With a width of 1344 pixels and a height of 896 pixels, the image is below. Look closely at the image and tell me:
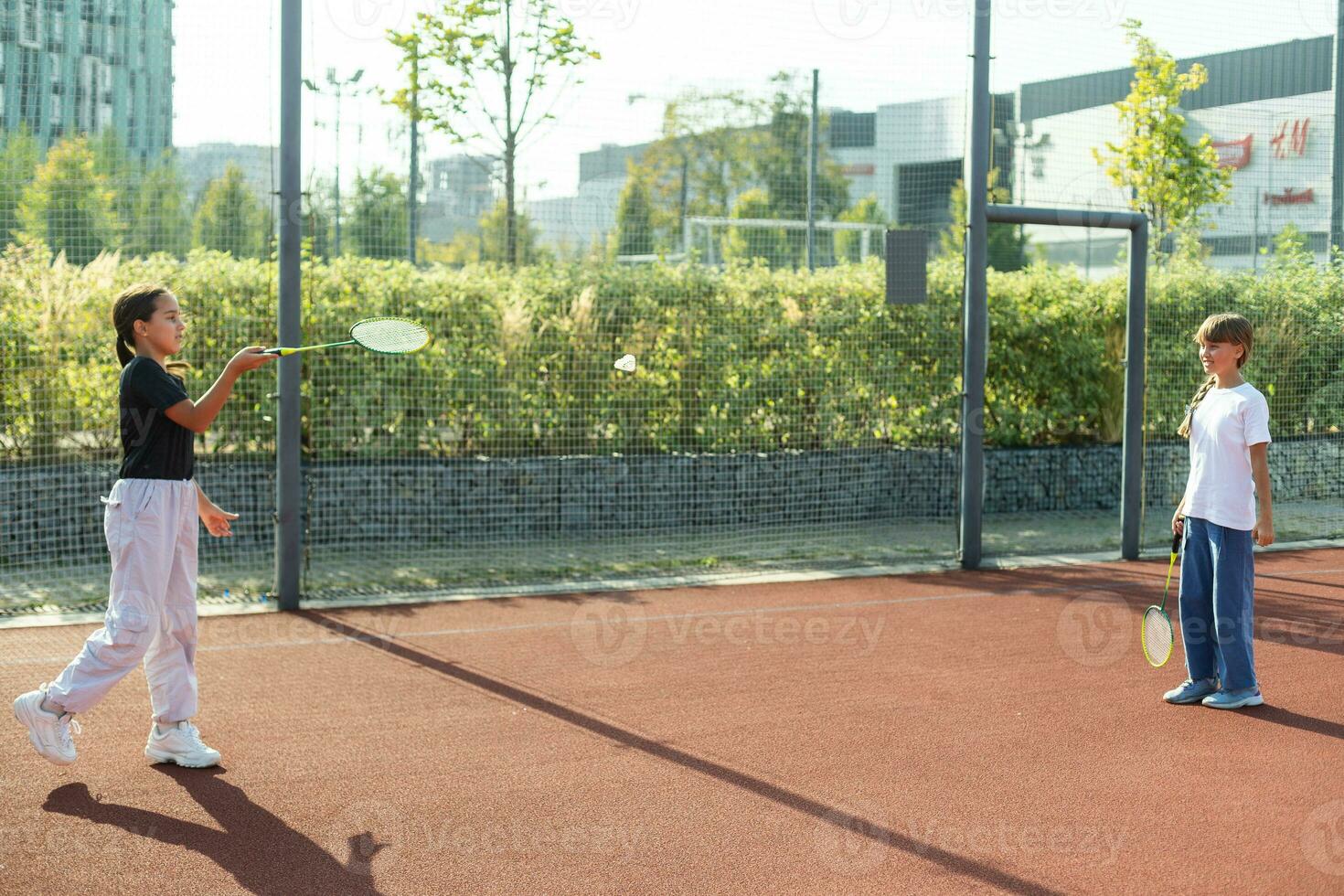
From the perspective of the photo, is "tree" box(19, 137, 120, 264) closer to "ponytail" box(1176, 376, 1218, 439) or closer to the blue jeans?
"ponytail" box(1176, 376, 1218, 439)

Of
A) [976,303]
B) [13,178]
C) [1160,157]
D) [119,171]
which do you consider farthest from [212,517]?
[1160,157]

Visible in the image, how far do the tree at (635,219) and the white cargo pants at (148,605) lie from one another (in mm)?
5795

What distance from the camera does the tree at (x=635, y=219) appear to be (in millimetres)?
10000

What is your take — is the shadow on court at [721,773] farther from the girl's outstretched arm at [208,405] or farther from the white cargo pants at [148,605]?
the girl's outstretched arm at [208,405]

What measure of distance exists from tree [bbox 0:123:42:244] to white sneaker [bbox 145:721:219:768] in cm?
544

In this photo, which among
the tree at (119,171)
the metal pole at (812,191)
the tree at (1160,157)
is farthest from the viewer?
the tree at (1160,157)

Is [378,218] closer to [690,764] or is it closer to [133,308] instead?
[133,308]

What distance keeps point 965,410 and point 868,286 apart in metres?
2.21

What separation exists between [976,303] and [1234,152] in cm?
620

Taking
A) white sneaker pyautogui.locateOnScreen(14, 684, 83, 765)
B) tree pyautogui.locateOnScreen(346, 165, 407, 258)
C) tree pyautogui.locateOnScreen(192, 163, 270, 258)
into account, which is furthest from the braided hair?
tree pyautogui.locateOnScreen(192, 163, 270, 258)

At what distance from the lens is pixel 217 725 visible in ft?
17.7

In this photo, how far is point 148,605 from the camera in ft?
15.3

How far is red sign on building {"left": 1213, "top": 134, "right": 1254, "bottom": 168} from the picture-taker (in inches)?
494

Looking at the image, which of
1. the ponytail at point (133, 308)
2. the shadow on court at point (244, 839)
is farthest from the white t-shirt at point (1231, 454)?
the ponytail at point (133, 308)
